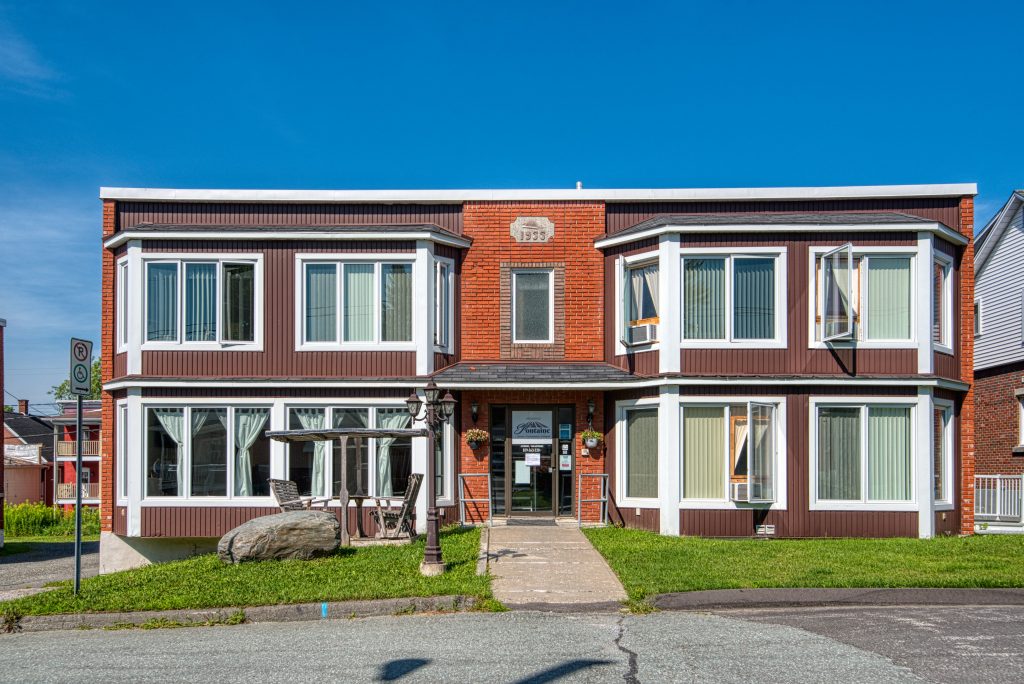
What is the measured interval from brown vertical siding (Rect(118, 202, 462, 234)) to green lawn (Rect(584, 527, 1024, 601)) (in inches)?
277

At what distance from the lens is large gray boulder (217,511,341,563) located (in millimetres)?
13406

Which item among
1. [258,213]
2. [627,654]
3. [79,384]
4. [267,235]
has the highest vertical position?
[258,213]

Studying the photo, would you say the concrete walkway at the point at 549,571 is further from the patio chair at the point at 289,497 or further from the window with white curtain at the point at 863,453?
the window with white curtain at the point at 863,453

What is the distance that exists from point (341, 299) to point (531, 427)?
4234 mm

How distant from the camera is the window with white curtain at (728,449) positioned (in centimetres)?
1666

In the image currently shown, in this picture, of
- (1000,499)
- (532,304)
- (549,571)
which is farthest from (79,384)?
(1000,499)

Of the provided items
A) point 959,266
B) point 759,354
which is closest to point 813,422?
point 759,354

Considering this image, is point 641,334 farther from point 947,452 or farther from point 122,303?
point 122,303

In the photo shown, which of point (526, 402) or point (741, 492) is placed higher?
point (526, 402)

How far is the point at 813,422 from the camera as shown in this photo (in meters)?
16.8

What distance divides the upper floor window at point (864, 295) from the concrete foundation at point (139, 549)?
11.7 meters

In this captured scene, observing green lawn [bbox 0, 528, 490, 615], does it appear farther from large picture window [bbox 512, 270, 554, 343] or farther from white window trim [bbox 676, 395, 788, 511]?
large picture window [bbox 512, 270, 554, 343]

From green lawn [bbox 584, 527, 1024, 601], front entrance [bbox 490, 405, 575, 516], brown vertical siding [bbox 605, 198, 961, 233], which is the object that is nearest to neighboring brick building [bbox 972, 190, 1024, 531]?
brown vertical siding [bbox 605, 198, 961, 233]

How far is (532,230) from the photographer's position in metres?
18.5
